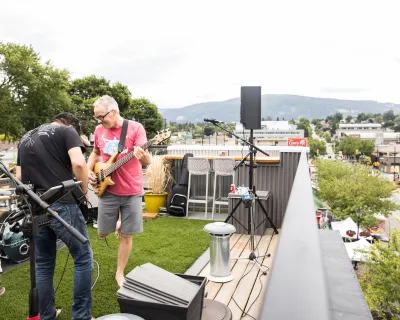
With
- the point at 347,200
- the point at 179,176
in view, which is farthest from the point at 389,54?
the point at 179,176

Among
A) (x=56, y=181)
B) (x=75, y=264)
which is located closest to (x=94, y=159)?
(x=56, y=181)

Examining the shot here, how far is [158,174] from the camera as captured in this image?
7.26 m

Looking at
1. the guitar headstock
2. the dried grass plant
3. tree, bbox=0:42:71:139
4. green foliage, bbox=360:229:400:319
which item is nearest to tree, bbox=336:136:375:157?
tree, bbox=0:42:71:139

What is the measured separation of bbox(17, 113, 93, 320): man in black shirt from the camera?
249 centimetres

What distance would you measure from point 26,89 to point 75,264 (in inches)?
1277

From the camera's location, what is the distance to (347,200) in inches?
1091

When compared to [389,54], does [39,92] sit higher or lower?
lower

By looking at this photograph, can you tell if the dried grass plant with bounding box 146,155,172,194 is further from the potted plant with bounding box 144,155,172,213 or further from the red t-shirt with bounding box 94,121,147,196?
the red t-shirt with bounding box 94,121,147,196

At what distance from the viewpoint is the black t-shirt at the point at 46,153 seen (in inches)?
97.7

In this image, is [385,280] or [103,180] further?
[385,280]

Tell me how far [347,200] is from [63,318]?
90.6 ft

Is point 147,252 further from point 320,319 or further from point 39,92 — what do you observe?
point 39,92

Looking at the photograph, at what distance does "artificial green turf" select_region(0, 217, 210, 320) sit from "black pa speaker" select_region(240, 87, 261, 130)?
74.1 inches

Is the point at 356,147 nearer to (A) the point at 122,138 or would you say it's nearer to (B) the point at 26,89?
(B) the point at 26,89
